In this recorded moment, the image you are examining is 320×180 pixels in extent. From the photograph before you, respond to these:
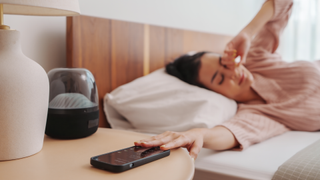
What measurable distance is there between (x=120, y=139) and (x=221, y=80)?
2.33 ft

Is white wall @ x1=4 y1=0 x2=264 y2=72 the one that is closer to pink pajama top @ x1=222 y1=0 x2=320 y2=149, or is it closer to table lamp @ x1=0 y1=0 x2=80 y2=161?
table lamp @ x1=0 y1=0 x2=80 y2=161

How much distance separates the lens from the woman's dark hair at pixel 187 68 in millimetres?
1360

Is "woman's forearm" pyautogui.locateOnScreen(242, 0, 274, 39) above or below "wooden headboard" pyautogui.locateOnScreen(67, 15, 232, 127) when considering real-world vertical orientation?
above

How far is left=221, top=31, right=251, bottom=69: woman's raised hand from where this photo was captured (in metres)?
1.23

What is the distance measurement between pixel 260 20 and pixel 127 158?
110 cm

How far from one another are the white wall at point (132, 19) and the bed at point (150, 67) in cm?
6

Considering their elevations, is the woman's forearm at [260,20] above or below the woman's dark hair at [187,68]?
above

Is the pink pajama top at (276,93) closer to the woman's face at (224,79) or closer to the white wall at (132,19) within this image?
the woman's face at (224,79)

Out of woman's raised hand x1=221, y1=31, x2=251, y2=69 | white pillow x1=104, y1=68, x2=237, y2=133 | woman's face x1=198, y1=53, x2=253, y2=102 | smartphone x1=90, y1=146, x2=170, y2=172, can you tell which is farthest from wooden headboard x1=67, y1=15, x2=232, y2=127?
smartphone x1=90, y1=146, x2=170, y2=172

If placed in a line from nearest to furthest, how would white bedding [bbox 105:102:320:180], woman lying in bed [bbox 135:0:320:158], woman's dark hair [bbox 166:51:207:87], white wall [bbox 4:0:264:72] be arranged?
white bedding [bbox 105:102:320:180]
white wall [bbox 4:0:264:72]
woman lying in bed [bbox 135:0:320:158]
woman's dark hair [bbox 166:51:207:87]

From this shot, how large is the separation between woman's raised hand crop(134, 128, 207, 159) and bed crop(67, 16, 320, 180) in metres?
0.10

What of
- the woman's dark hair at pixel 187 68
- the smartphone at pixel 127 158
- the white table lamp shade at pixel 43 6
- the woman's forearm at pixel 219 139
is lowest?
the woman's forearm at pixel 219 139

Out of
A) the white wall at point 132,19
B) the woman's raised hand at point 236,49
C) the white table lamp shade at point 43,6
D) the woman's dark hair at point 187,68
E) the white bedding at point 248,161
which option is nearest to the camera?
the white table lamp shade at point 43,6

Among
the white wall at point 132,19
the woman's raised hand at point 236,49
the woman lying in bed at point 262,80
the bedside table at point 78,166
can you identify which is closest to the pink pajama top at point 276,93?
the woman lying in bed at point 262,80
